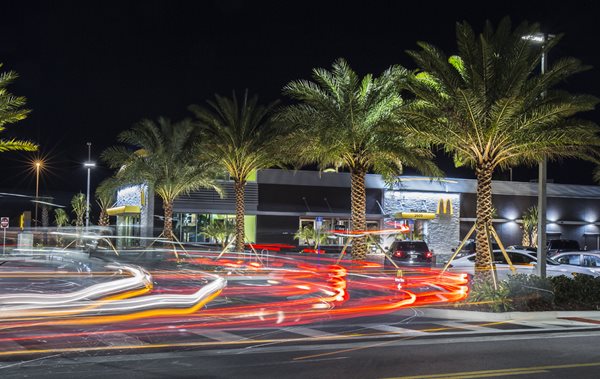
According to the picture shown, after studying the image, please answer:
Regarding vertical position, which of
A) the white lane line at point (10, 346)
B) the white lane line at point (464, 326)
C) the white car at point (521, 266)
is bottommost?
the white lane line at point (464, 326)

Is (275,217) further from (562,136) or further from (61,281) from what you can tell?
(562,136)

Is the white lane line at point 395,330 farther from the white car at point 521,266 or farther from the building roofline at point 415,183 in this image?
the building roofline at point 415,183

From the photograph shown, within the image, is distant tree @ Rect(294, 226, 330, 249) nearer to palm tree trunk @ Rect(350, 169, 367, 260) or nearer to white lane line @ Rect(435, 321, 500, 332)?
palm tree trunk @ Rect(350, 169, 367, 260)

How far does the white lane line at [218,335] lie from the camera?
13198 mm

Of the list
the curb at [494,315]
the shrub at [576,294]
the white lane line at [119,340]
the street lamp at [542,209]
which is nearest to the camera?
the white lane line at [119,340]

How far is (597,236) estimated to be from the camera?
57.8m

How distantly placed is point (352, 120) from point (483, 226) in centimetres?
864

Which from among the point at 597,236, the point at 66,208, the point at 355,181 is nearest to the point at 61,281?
the point at 355,181

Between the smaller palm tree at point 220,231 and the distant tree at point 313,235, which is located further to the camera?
the distant tree at point 313,235

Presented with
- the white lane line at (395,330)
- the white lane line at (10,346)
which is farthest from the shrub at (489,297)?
the white lane line at (10,346)

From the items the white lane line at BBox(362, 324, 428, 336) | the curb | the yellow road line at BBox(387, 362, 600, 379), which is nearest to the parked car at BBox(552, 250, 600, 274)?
the curb

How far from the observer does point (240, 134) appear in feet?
111

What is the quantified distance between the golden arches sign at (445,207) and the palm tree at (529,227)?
6188 mm

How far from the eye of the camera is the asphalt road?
984 cm
